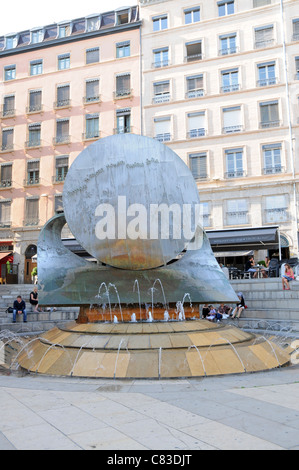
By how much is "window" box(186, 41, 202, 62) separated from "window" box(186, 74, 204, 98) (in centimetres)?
163

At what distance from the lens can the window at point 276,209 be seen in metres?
25.1

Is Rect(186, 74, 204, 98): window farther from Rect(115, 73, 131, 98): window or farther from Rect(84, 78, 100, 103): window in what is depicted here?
Rect(84, 78, 100, 103): window

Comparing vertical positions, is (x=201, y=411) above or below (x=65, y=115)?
below

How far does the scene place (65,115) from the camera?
32375 millimetres

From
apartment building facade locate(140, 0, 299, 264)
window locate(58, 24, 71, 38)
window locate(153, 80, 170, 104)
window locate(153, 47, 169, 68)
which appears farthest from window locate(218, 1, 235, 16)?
window locate(58, 24, 71, 38)

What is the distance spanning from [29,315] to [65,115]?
2280 centimetres

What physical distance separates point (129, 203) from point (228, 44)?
24.2m

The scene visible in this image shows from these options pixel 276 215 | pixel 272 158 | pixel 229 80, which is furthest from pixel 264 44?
pixel 276 215

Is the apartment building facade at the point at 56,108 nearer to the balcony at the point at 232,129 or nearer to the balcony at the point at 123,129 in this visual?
the balcony at the point at 123,129

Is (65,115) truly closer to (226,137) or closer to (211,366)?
(226,137)

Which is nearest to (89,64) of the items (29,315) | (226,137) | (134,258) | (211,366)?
(226,137)

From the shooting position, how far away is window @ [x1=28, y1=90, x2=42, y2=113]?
109 ft

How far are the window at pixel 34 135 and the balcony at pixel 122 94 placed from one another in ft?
22.5
